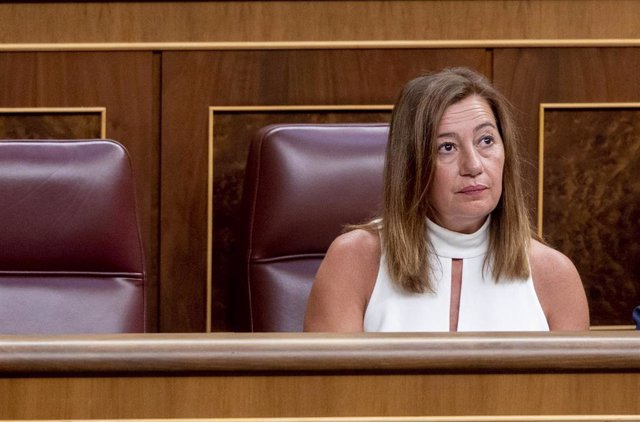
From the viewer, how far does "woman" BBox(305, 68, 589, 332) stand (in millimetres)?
790

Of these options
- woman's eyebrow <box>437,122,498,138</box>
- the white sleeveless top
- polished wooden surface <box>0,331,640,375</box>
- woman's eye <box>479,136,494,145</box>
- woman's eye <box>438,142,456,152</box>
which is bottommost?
the white sleeveless top

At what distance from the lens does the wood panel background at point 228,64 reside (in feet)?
3.74

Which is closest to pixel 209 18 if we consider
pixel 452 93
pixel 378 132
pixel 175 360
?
pixel 378 132

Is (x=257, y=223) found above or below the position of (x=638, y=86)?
below

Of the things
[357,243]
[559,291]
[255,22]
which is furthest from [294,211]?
[255,22]

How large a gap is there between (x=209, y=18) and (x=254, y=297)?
389 millimetres

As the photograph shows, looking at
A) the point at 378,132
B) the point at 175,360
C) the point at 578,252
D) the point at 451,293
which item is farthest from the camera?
the point at 578,252

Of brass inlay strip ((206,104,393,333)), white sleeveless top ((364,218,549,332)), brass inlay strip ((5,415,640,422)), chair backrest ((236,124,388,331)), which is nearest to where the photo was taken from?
brass inlay strip ((5,415,640,422))

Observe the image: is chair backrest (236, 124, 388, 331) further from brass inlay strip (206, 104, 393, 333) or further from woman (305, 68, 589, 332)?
brass inlay strip (206, 104, 393, 333)

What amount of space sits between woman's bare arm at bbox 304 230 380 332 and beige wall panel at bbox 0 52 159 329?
0.39 meters

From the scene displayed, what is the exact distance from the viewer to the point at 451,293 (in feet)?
2.64

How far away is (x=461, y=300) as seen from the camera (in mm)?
799

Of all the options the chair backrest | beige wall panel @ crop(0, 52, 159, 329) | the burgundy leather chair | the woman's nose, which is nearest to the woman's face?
the woman's nose

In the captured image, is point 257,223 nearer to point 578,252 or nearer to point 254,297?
point 254,297
